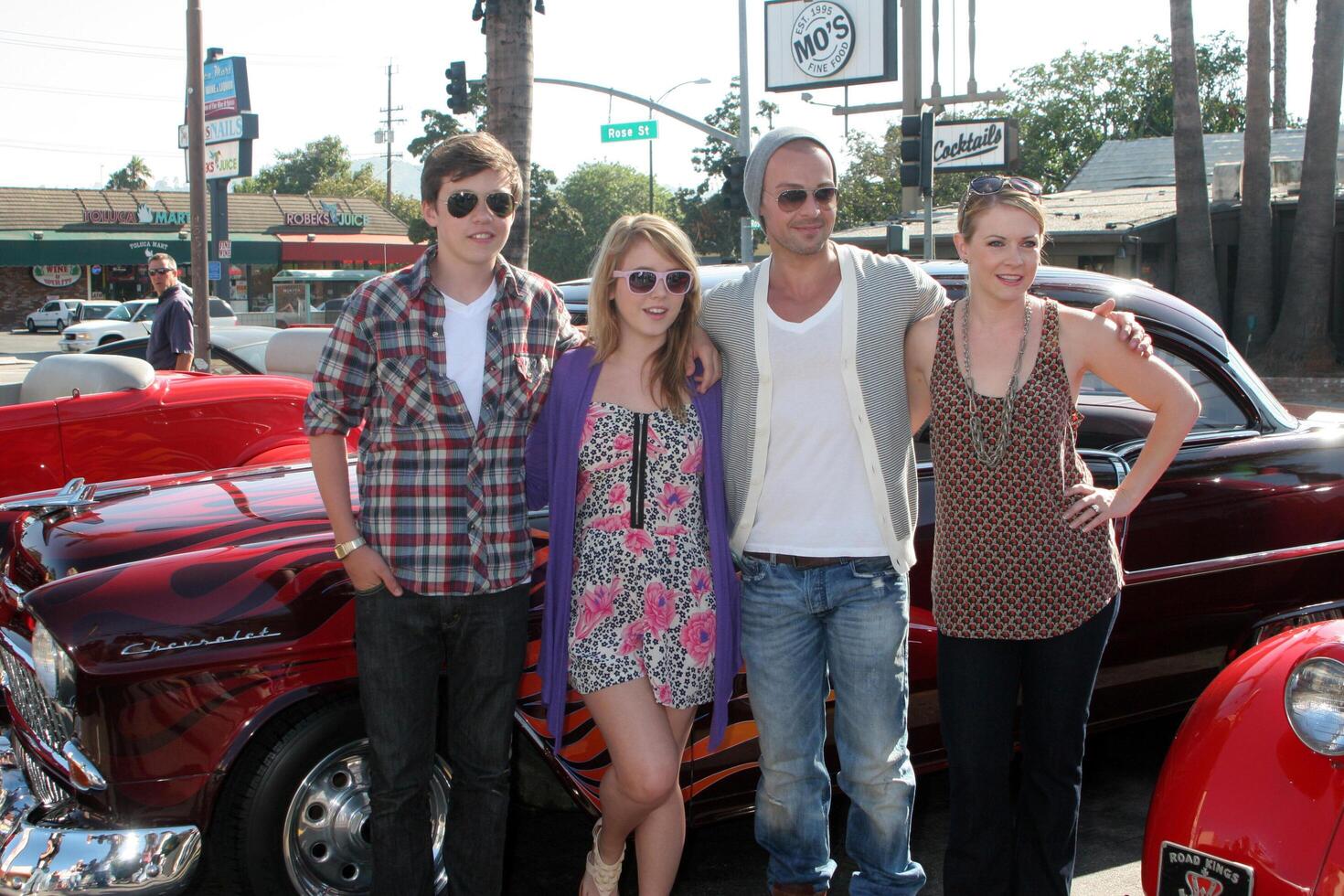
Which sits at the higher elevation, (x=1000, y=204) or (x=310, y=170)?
(x=310, y=170)

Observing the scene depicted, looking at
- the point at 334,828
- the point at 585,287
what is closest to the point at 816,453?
the point at 334,828

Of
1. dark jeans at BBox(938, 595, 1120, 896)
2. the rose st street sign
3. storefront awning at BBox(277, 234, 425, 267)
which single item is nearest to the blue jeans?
dark jeans at BBox(938, 595, 1120, 896)

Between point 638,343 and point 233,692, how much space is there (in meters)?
1.26

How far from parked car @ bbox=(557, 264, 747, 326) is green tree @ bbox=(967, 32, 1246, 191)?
49.1 meters

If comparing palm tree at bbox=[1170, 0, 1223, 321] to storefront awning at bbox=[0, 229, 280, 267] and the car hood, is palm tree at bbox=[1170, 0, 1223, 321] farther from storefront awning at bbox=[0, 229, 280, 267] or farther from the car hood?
storefront awning at bbox=[0, 229, 280, 267]

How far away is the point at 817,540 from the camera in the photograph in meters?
2.88

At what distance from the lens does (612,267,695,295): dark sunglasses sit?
2908 millimetres

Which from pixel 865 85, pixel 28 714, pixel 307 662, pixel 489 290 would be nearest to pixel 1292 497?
pixel 489 290

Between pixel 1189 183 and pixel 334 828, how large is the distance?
2029 cm

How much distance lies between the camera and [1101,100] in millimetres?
51844

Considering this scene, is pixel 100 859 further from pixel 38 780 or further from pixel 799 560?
pixel 799 560

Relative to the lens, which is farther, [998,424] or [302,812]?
[302,812]

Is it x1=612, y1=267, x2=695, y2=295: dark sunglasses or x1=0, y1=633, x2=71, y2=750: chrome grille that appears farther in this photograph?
x1=0, y1=633, x2=71, y2=750: chrome grille

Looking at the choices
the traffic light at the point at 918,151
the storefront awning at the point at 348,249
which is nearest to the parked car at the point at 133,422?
the traffic light at the point at 918,151
